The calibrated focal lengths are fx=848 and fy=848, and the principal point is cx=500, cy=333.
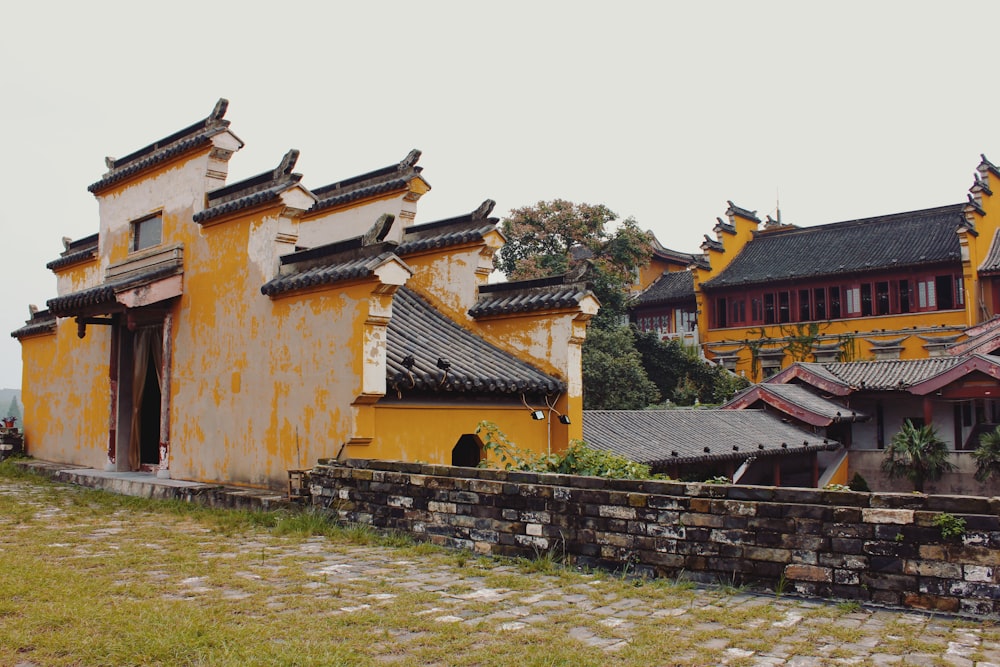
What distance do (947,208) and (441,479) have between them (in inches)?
1346

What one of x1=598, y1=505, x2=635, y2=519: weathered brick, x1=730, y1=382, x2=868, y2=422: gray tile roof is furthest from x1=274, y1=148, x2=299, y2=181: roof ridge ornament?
x1=730, y1=382, x2=868, y2=422: gray tile roof

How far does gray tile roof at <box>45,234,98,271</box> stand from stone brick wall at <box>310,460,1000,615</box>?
37.6 feet

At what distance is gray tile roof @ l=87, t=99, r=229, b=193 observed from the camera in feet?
42.1

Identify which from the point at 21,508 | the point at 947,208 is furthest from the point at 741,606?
the point at 947,208

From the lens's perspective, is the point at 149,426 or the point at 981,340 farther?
the point at 981,340

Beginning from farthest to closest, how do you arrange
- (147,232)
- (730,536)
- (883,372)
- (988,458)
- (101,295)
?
(883,372), (988,458), (147,232), (101,295), (730,536)

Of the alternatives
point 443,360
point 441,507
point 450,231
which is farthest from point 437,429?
point 450,231

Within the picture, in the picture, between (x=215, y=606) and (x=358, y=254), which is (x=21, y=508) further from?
(x=215, y=606)

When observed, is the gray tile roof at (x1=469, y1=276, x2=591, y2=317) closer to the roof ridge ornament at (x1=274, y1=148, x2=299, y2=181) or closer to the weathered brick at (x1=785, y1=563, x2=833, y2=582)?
the roof ridge ornament at (x1=274, y1=148, x2=299, y2=181)

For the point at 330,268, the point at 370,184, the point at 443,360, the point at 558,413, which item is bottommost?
the point at 558,413

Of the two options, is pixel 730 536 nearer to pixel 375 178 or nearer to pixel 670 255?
pixel 375 178

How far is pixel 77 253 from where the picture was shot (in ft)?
57.8

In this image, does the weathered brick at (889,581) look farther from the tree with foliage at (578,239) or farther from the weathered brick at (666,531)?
the tree with foliage at (578,239)

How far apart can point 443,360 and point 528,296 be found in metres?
2.58
